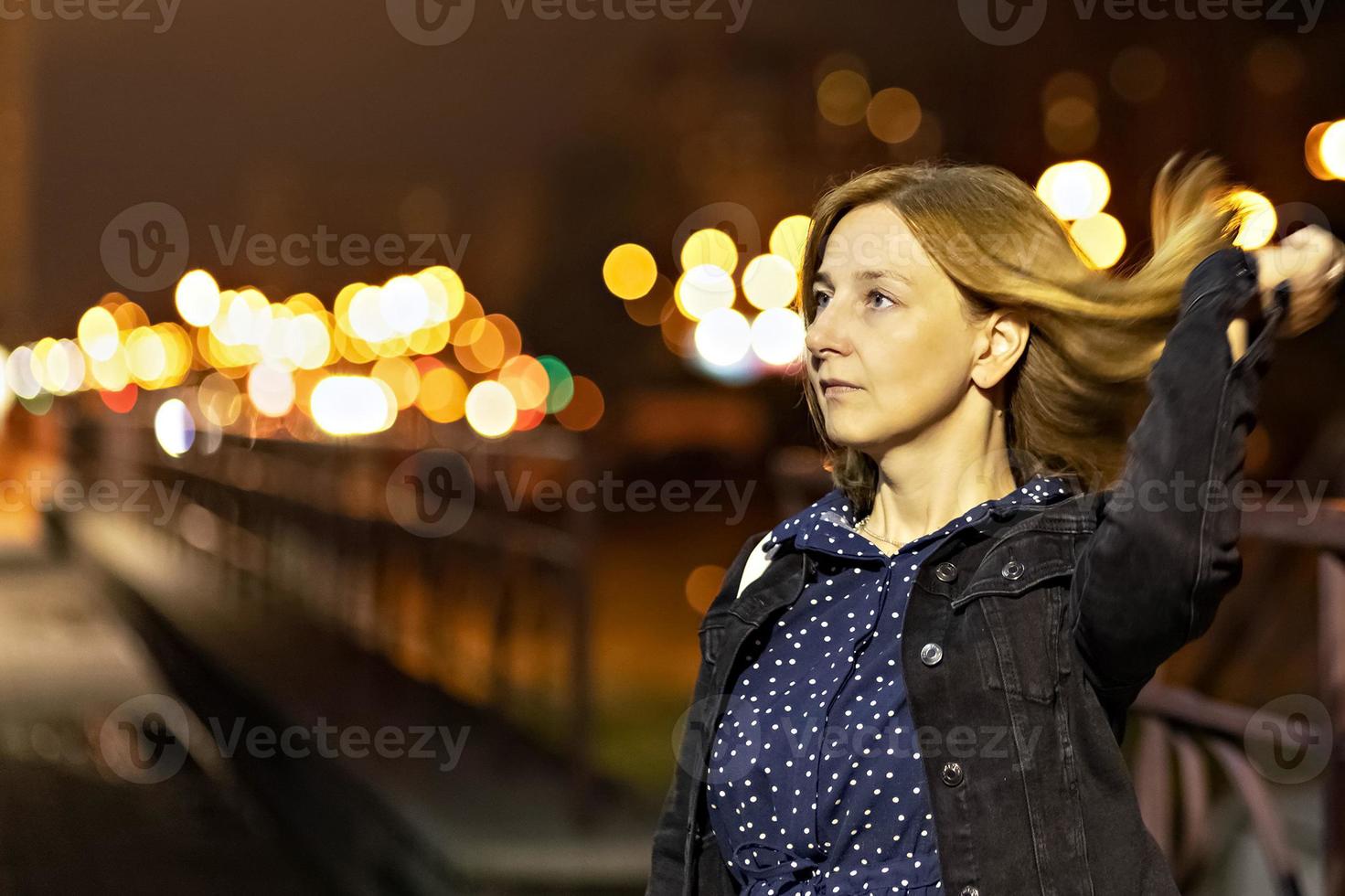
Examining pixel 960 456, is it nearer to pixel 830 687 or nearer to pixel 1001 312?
pixel 1001 312

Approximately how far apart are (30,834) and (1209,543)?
20.0 feet

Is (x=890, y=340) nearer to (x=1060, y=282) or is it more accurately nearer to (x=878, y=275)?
(x=878, y=275)

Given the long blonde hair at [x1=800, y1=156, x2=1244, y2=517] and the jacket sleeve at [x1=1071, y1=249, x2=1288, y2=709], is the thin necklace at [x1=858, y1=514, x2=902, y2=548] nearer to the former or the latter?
the long blonde hair at [x1=800, y1=156, x2=1244, y2=517]

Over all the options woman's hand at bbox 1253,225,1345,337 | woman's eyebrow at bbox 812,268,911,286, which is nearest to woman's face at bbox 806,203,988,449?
woman's eyebrow at bbox 812,268,911,286

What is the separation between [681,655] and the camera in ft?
36.4

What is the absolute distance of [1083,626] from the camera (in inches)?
79.3

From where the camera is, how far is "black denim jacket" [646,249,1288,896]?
1.89m

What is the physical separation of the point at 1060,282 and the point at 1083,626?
17.2 inches

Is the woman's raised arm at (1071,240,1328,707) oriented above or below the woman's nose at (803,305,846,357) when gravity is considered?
below

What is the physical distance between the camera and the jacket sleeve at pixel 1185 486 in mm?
1884

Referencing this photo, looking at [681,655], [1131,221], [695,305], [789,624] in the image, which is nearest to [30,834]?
[681,655]

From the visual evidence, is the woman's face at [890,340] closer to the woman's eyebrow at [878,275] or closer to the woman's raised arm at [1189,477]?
the woman's eyebrow at [878,275]

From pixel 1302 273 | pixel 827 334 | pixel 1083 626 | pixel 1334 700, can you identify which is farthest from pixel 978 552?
pixel 1334 700

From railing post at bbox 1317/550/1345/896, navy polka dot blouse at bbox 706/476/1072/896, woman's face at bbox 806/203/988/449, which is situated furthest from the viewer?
railing post at bbox 1317/550/1345/896
